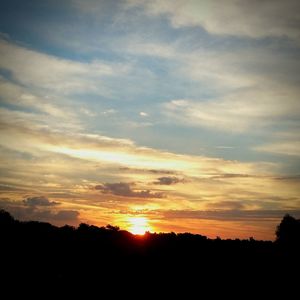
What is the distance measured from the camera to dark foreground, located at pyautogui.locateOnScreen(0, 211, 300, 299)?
3762 cm

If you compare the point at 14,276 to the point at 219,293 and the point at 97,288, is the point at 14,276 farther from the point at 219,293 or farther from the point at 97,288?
the point at 219,293

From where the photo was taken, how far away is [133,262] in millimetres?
46781

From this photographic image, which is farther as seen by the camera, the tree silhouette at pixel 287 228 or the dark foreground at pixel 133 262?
the tree silhouette at pixel 287 228

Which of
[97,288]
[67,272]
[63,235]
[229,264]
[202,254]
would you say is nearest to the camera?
[97,288]

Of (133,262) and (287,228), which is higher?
(287,228)

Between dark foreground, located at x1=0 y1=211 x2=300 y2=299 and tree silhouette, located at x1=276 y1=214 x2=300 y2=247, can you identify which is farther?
tree silhouette, located at x1=276 y1=214 x2=300 y2=247

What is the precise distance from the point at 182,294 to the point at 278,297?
979cm

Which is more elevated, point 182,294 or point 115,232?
point 115,232

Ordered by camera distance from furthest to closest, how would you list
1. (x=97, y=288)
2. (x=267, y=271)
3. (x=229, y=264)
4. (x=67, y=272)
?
(x=229, y=264), (x=267, y=271), (x=67, y=272), (x=97, y=288)

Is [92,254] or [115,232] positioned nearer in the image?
[92,254]

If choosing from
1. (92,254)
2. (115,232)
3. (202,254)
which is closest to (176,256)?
(202,254)

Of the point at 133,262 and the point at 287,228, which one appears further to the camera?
the point at 287,228

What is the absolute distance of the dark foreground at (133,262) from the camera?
123 feet

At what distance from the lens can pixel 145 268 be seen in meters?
44.2
